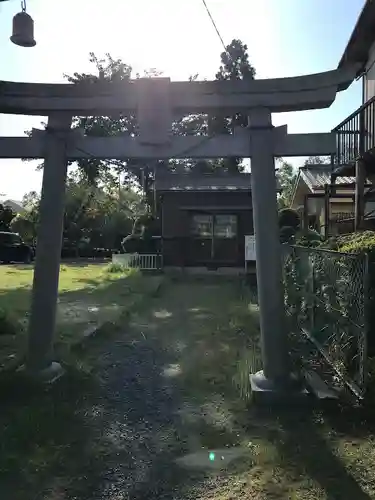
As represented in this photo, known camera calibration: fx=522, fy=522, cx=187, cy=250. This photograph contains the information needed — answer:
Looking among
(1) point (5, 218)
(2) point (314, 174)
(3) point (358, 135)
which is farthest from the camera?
(1) point (5, 218)

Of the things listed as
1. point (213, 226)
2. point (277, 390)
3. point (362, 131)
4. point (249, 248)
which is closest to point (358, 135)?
point (362, 131)

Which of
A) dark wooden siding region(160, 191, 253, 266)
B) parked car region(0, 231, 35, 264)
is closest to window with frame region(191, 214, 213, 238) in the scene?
dark wooden siding region(160, 191, 253, 266)

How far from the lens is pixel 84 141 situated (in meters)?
5.58

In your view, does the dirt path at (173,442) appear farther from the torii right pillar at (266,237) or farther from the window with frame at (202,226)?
the window with frame at (202,226)

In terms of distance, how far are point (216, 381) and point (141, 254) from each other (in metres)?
16.3

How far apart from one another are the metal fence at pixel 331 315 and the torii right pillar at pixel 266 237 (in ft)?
1.97

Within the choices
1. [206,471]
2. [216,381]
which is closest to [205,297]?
[216,381]

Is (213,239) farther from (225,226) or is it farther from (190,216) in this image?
(190,216)

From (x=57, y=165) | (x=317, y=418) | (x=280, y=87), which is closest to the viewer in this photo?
(x=317, y=418)

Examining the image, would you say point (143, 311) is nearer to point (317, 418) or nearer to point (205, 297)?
point (205, 297)

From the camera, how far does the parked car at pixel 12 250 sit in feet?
92.4

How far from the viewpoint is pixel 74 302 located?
40.4 feet

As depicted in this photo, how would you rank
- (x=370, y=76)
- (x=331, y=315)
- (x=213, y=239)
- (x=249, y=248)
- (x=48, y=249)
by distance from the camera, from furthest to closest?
1. (x=213, y=239)
2. (x=249, y=248)
3. (x=370, y=76)
4. (x=331, y=315)
5. (x=48, y=249)

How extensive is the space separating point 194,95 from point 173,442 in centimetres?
336
